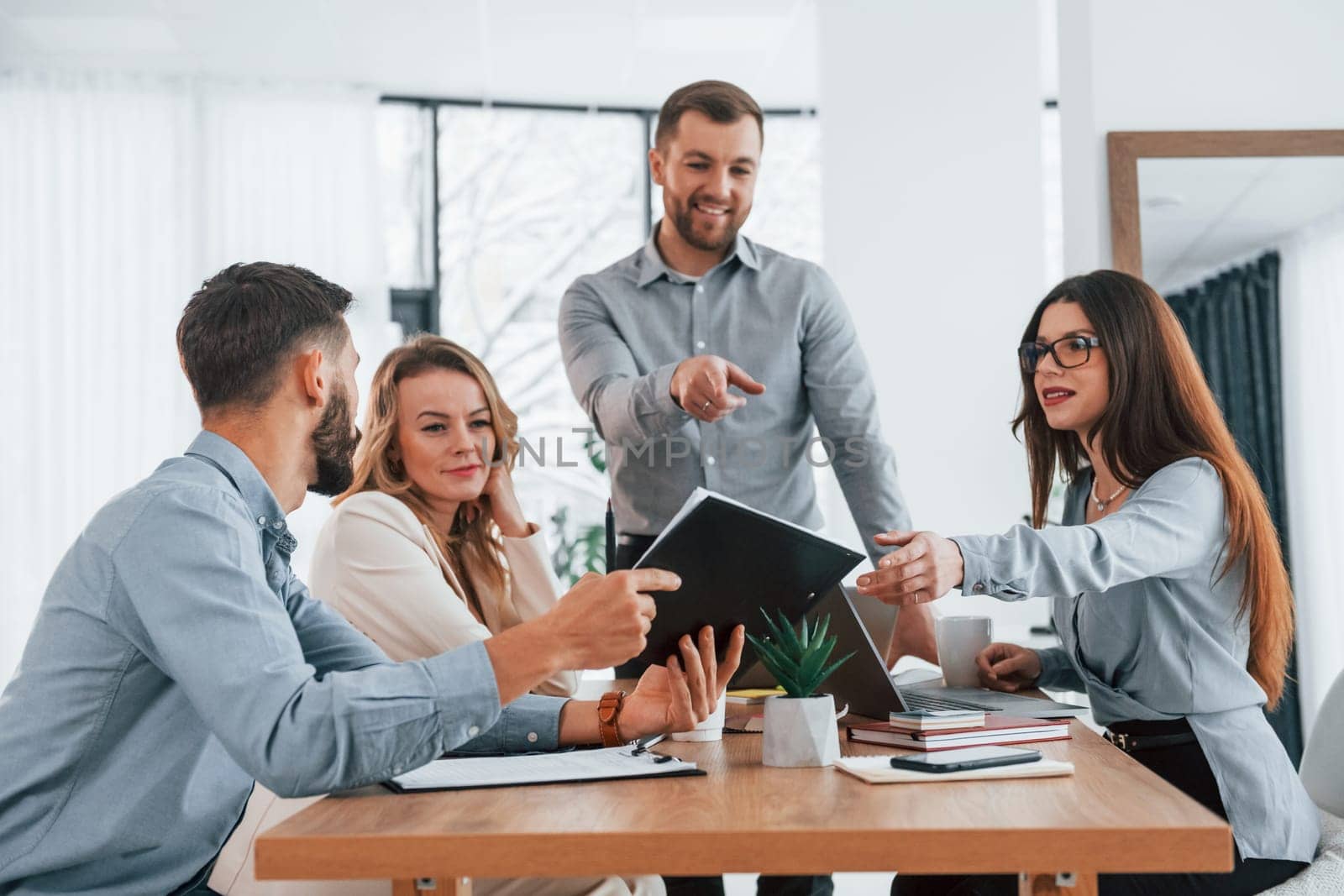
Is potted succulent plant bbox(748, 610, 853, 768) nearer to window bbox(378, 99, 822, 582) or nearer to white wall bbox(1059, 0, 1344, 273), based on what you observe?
white wall bbox(1059, 0, 1344, 273)

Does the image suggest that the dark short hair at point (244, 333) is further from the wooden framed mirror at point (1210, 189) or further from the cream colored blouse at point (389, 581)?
the wooden framed mirror at point (1210, 189)

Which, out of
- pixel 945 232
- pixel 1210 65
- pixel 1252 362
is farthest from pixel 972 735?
pixel 945 232

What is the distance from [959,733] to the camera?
51.2 inches

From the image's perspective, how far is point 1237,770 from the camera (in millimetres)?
1478

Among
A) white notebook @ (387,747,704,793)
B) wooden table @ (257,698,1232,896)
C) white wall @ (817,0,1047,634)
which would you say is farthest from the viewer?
white wall @ (817,0,1047,634)

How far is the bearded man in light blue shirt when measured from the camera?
42.1 inches

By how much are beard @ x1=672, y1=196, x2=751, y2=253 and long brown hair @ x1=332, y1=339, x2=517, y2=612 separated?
1.80 ft

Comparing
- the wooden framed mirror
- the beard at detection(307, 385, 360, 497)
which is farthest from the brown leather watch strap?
the wooden framed mirror

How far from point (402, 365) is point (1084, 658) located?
1.25 metres

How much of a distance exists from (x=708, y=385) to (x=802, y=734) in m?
0.77

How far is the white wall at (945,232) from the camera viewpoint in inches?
163

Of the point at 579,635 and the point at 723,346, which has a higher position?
the point at 723,346

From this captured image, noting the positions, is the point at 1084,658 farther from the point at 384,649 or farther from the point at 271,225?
the point at 271,225

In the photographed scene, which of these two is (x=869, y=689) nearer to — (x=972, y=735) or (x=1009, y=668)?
(x=972, y=735)
